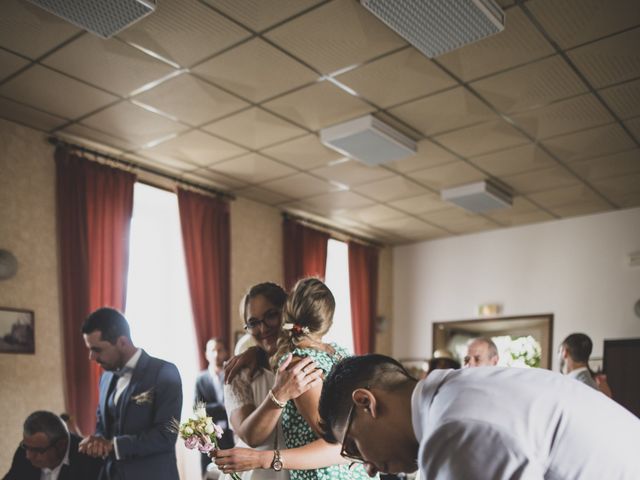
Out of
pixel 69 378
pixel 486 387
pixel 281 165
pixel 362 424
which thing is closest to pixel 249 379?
pixel 362 424

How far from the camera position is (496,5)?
11.6 ft

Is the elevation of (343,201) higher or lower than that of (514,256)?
higher

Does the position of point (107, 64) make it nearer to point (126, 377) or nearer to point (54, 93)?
point (54, 93)

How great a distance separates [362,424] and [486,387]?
323 mm

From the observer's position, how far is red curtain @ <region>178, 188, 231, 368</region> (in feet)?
21.5

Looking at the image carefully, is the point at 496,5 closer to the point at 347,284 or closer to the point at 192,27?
the point at 192,27

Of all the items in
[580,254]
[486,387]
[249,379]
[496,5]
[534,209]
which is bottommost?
[249,379]

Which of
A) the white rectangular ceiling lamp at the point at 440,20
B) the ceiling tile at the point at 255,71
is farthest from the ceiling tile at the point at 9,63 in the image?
the white rectangular ceiling lamp at the point at 440,20

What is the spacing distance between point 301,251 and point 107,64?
407 centimetres

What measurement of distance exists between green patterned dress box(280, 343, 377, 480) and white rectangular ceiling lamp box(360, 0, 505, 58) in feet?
6.67

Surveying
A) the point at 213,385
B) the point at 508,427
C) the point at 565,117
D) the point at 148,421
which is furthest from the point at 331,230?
the point at 508,427

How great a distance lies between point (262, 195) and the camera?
720cm

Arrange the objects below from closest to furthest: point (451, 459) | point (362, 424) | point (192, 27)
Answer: point (451, 459), point (362, 424), point (192, 27)

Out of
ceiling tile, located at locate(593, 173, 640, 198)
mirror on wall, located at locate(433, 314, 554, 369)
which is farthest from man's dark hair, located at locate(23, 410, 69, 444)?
ceiling tile, located at locate(593, 173, 640, 198)
